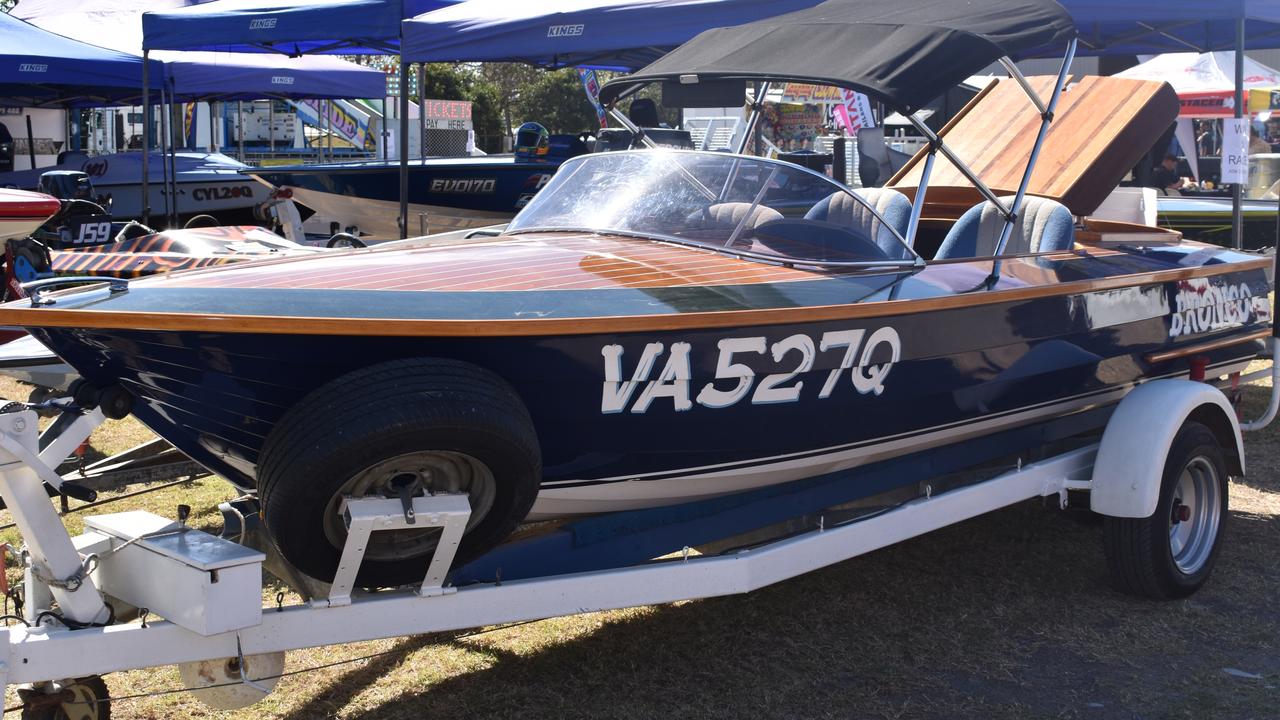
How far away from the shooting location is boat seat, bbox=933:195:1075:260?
15.8ft

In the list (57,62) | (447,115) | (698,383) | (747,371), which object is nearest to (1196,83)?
(447,115)

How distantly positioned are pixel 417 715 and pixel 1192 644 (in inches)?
106

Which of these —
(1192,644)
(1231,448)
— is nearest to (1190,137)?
(1231,448)

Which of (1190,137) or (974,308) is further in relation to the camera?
(1190,137)

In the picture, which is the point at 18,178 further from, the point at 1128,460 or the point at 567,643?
the point at 1128,460

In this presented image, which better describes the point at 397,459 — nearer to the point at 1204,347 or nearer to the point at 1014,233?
the point at 1014,233

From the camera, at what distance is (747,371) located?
128 inches

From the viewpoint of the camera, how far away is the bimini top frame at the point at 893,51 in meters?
3.87

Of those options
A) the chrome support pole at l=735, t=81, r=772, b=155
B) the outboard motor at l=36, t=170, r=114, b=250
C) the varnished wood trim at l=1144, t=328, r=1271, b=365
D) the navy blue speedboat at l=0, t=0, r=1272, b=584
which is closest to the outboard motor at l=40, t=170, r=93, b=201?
the outboard motor at l=36, t=170, r=114, b=250

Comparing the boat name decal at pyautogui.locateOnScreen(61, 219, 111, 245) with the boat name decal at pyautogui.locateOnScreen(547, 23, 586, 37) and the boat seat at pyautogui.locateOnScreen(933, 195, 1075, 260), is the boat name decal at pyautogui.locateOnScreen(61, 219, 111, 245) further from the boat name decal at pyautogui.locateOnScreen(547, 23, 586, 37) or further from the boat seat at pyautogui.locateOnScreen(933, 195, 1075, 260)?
the boat seat at pyautogui.locateOnScreen(933, 195, 1075, 260)

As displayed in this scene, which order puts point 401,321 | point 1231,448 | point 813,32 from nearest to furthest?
1. point 401,321
2. point 813,32
3. point 1231,448

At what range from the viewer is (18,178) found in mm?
13320

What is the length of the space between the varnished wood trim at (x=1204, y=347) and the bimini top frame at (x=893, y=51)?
85 centimetres

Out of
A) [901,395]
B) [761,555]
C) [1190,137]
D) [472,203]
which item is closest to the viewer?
[761,555]
